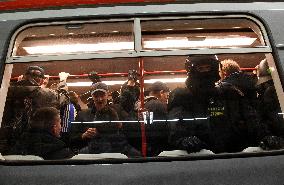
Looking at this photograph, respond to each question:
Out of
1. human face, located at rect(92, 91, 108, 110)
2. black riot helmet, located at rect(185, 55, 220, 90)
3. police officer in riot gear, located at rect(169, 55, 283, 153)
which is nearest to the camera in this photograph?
police officer in riot gear, located at rect(169, 55, 283, 153)

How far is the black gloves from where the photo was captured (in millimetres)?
2185

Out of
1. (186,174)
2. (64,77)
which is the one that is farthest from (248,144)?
(64,77)

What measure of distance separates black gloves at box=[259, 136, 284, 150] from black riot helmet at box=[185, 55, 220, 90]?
62cm

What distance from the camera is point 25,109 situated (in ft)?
8.99

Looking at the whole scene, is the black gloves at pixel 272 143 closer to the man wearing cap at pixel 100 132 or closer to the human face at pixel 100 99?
the man wearing cap at pixel 100 132

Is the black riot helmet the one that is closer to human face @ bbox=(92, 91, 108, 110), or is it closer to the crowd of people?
the crowd of people

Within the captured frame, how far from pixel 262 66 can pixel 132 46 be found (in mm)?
1074

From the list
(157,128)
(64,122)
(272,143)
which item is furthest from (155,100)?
(272,143)

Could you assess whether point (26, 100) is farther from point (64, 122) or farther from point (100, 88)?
point (100, 88)

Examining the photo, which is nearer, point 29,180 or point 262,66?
point 29,180

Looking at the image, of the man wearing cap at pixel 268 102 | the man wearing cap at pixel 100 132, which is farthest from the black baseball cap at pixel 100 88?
the man wearing cap at pixel 268 102

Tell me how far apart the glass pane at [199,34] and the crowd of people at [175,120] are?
20 centimetres

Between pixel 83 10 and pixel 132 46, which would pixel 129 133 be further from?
pixel 83 10

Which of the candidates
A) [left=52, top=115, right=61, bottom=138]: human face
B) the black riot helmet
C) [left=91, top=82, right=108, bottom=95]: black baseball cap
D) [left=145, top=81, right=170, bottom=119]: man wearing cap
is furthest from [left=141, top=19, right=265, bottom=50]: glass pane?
[left=52, top=115, right=61, bottom=138]: human face
